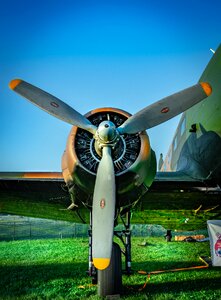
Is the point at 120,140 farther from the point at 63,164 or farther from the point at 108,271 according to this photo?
the point at 108,271

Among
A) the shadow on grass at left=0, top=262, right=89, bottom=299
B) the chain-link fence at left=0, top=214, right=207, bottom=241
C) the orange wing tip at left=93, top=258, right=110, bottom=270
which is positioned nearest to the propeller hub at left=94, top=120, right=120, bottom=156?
the orange wing tip at left=93, top=258, right=110, bottom=270

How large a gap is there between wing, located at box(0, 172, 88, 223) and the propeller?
4.60 feet

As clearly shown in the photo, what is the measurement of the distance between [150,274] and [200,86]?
4947mm

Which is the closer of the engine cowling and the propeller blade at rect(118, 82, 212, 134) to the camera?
the engine cowling

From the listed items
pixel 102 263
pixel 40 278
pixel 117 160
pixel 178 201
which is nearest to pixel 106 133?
pixel 117 160

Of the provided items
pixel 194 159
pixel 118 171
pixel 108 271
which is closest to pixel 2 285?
pixel 108 271

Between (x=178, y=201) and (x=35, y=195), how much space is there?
11.7 ft

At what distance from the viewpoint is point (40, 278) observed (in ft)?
26.3

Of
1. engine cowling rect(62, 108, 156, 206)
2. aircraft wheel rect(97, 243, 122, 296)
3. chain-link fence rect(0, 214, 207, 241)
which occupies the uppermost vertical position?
engine cowling rect(62, 108, 156, 206)

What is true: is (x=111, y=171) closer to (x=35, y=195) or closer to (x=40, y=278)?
(x=35, y=195)

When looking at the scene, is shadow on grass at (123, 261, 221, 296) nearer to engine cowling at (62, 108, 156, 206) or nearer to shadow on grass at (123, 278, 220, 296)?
shadow on grass at (123, 278, 220, 296)

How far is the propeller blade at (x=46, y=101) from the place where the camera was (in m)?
5.83

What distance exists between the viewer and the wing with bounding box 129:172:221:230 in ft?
24.6

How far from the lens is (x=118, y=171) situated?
555 centimetres
